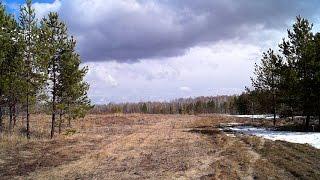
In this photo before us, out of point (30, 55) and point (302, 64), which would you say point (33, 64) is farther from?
point (302, 64)

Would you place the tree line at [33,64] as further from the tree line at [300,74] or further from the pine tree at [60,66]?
the tree line at [300,74]

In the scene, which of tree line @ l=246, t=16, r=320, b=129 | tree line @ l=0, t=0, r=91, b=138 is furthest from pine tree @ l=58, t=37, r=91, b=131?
tree line @ l=246, t=16, r=320, b=129

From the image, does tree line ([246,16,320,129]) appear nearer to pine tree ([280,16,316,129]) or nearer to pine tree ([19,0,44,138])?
pine tree ([280,16,316,129])

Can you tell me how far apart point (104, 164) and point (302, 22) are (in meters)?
21.2

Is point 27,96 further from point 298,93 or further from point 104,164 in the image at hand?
point 298,93

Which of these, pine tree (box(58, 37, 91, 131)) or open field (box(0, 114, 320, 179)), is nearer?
open field (box(0, 114, 320, 179))

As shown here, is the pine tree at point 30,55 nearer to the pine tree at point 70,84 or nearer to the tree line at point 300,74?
the pine tree at point 70,84

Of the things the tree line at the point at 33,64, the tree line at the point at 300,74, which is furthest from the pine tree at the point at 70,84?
the tree line at the point at 300,74

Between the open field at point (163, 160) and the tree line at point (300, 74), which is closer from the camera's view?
the open field at point (163, 160)

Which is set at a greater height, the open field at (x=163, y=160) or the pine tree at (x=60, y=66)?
the pine tree at (x=60, y=66)

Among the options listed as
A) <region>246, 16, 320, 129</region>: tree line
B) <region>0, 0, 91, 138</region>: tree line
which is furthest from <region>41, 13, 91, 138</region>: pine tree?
<region>246, 16, 320, 129</region>: tree line

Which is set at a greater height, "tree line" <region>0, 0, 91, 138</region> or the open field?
"tree line" <region>0, 0, 91, 138</region>

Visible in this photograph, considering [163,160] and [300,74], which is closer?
[163,160]

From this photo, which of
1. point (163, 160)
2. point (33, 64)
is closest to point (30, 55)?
point (33, 64)
